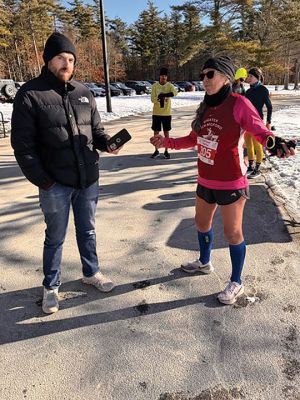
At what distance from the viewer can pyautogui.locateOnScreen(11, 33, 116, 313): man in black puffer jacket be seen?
92.4 inches

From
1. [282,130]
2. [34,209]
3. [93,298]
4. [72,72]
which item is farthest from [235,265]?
[282,130]

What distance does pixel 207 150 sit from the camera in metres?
2.66

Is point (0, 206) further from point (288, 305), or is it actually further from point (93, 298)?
point (288, 305)

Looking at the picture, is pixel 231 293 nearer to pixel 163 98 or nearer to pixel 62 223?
pixel 62 223

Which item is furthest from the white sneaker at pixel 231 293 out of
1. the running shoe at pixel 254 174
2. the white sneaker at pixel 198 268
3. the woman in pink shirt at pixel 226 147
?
the running shoe at pixel 254 174

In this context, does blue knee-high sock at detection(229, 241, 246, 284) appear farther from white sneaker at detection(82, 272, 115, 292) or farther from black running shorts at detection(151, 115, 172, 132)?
black running shorts at detection(151, 115, 172, 132)

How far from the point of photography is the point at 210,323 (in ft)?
8.46

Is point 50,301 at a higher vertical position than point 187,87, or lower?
lower

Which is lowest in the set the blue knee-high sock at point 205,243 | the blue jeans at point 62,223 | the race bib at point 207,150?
the blue knee-high sock at point 205,243

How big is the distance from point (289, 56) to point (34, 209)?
42802 mm

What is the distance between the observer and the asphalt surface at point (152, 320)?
208 centimetres

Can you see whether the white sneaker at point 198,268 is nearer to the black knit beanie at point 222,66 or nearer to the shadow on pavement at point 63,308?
→ the shadow on pavement at point 63,308

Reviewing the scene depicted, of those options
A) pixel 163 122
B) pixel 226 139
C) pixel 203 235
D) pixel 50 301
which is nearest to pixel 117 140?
pixel 226 139

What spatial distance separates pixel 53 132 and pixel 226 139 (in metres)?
1.20
